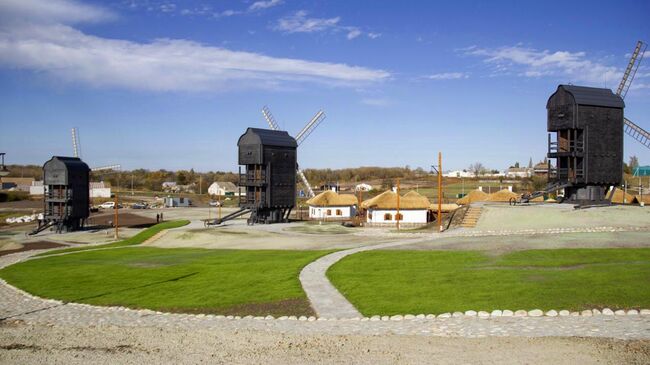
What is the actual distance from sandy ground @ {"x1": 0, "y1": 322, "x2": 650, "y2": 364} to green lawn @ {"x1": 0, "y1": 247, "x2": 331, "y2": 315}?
3.73 metres

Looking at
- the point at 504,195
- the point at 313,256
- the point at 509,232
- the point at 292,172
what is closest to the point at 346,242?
the point at 313,256

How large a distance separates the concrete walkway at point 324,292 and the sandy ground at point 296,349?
9.74 ft

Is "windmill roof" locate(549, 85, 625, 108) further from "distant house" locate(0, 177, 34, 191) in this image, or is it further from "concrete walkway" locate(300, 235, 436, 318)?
"distant house" locate(0, 177, 34, 191)

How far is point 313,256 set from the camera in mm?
34156

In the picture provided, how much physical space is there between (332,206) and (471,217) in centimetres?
3187

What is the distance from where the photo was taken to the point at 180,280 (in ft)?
94.0

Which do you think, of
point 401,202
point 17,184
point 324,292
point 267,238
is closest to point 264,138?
point 267,238

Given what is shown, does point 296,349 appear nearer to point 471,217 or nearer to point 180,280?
point 180,280

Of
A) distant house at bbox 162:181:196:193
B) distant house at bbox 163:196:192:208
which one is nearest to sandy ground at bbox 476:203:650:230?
distant house at bbox 163:196:192:208

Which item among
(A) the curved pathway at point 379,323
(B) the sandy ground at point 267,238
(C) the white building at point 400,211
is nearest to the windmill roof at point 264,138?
(B) the sandy ground at point 267,238

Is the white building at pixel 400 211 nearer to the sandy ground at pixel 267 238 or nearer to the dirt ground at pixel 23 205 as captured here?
the sandy ground at pixel 267 238

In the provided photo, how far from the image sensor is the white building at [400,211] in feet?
209

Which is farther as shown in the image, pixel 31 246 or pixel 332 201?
pixel 332 201

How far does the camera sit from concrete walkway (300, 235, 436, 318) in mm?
20016
